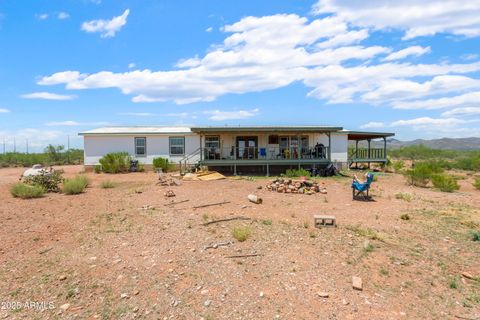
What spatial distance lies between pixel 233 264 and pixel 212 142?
57.2 feet

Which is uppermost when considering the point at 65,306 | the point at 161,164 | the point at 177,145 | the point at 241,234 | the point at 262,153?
the point at 177,145

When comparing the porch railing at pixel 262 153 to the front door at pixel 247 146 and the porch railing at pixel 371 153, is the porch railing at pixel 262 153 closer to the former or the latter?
the front door at pixel 247 146

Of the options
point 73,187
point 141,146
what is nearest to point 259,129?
point 141,146

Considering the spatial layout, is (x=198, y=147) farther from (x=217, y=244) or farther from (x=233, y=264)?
(x=233, y=264)

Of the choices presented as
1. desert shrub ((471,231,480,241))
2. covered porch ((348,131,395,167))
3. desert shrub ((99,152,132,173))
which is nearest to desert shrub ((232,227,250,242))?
desert shrub ((471,231,480,241))

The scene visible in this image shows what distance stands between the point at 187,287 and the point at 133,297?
77cm

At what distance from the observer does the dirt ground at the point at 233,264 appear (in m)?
4.62

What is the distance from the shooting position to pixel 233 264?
582 centimetres

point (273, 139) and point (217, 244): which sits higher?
point (273, 139)

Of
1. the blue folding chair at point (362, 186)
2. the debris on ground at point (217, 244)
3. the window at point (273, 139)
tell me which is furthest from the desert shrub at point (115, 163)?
the debris on ground at point (217, 244)

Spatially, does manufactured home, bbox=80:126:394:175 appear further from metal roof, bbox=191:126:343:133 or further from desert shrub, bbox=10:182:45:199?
desert shrub, bbox=10:182:45:199

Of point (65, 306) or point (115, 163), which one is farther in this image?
point (115, 163)

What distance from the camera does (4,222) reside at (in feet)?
28.1

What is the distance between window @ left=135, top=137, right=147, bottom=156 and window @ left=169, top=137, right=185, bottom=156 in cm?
176
